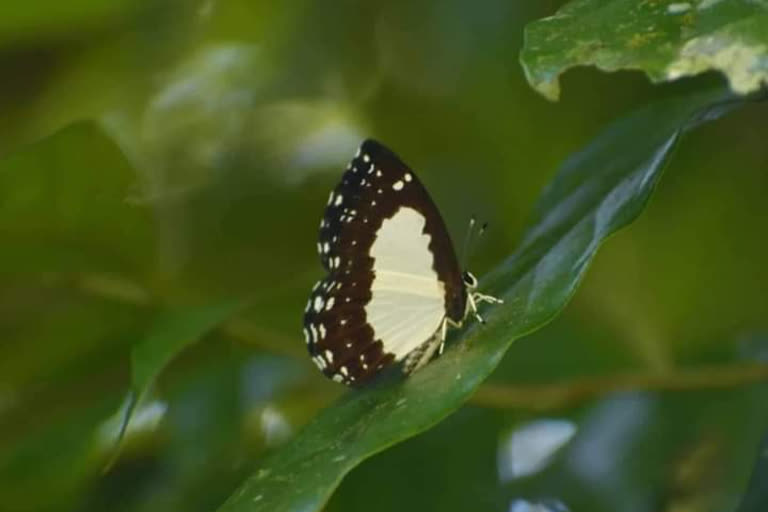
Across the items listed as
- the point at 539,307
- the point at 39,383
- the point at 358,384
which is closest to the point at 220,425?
the point at 39,383

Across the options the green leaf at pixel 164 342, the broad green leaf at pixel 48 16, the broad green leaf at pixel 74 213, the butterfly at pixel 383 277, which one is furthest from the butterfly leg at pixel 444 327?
the broad green leaf at pixel 48 16

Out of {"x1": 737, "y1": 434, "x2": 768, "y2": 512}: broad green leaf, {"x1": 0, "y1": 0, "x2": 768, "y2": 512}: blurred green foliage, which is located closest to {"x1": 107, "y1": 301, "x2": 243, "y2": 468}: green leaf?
{"x1": 0, "y1": 0, "x2": 768, "y2": 512}: blurred green foliage

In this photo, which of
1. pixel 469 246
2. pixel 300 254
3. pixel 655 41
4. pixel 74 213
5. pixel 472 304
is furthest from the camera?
pixel 300 254

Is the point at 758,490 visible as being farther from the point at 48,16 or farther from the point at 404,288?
the point at 48,16

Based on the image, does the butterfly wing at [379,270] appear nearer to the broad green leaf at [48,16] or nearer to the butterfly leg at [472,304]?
the butterfly leg at [472,304]

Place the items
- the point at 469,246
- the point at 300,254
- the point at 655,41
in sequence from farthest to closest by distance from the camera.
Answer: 1. the point at 300,254
2. the point at 469,246
3. the point at 655,41

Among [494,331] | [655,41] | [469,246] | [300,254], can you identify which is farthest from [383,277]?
[300,254]
